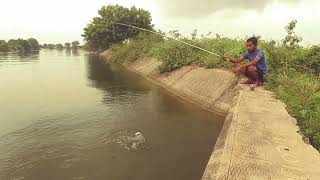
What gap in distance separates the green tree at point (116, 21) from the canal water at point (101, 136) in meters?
21.5

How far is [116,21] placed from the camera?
121 ft

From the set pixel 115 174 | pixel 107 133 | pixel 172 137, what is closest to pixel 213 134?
pixel 172 137

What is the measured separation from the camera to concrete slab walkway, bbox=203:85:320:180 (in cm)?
487

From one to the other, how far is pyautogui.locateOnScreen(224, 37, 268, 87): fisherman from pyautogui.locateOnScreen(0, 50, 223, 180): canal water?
6.03ft

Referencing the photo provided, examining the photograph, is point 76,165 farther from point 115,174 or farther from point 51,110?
point 51,110

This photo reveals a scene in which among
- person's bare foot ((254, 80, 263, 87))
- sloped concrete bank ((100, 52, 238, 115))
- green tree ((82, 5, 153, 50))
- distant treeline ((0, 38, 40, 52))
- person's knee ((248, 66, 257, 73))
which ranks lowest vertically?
distant treeline ((0, 38, 40, 52))

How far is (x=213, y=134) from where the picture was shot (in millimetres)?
10242

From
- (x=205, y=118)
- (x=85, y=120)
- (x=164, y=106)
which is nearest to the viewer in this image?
(x=85, y=120)

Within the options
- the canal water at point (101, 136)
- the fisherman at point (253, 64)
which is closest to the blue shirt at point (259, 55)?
the fisherman at point (253, 64)

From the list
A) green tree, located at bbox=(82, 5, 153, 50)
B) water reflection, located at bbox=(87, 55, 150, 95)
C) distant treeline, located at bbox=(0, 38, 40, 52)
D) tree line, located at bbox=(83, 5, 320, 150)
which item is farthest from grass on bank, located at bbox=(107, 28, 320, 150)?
distant treeline, located at bbox=(0, 38, 40, 52)

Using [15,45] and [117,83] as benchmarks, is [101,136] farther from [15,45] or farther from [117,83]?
[15,45]

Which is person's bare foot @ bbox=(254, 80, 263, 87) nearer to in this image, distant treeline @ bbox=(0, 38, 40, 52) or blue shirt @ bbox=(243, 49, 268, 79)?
blue shirt @ bbox=(243, 49, 268, 79)

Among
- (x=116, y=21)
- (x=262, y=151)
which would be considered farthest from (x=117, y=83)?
(x=116, y=21)

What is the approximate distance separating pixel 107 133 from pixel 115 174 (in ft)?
9.23
